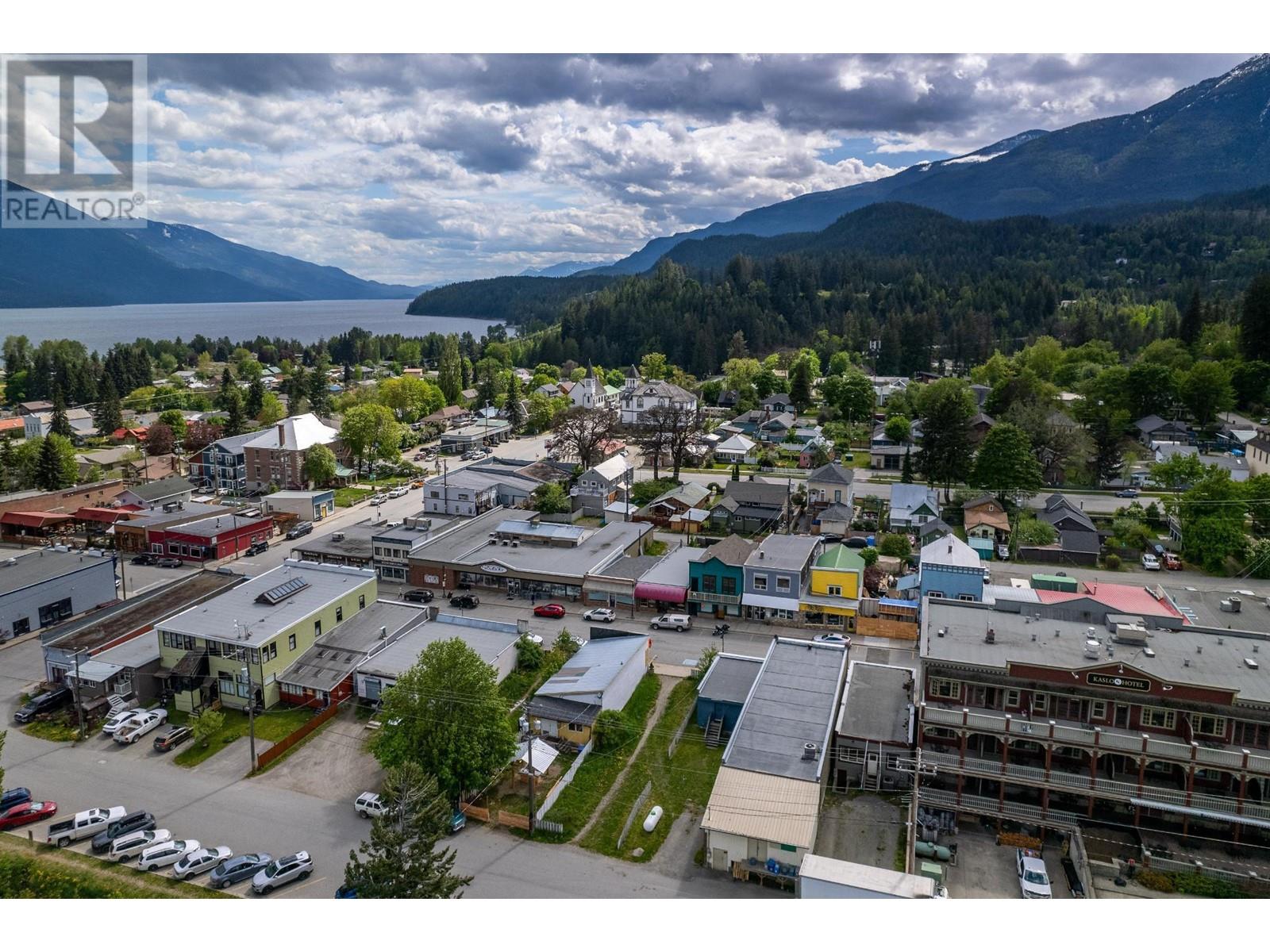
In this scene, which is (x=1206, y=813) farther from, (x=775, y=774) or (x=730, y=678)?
(x=730, y=678)

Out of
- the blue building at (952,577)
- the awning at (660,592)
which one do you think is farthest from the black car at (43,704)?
the blue building at (952,577)

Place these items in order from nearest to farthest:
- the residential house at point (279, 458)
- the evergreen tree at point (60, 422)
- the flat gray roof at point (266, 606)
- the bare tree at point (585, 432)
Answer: the flat gray roof at point (266, 606), the residential house at point (279, 458), the bare tree at point (585, 432), the evergreen tree at point (60, 422)

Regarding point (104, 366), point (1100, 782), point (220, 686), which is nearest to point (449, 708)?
point (220, 686)

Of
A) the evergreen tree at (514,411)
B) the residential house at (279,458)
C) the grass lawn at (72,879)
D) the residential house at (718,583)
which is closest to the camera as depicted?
the grass lawn at (72,879)

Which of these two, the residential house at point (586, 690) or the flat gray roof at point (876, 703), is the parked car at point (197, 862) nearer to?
the residential house at point (586, 690)

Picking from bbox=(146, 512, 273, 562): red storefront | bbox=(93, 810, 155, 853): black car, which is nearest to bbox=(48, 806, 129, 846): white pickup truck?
bbox=(93, 810, 155, 853): black car

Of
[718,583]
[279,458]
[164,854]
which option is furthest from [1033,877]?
[279,458]
